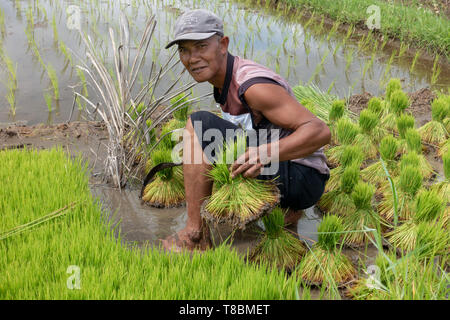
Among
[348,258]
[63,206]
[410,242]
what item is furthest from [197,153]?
[410,242]

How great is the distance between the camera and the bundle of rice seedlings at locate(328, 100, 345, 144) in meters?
3.65

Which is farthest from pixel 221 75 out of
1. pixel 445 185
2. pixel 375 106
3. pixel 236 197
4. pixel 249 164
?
pixel 375 106

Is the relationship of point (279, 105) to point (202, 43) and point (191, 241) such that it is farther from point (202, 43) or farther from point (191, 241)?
point (191, 241)

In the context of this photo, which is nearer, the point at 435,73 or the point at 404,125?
the point at 404,125

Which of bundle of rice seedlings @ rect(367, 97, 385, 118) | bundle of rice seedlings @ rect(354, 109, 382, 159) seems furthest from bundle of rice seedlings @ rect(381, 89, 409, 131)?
bundle of rice seedlings @ rect(354, 109, 382, 159)

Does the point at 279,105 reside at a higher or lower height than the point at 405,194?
higher

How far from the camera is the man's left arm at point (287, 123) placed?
222 centimetres

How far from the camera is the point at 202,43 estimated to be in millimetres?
2348

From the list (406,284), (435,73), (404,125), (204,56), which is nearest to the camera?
(406,284)

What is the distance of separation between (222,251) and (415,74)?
15.1ft

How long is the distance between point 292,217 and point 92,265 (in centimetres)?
120

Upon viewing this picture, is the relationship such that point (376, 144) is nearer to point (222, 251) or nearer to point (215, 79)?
point (215, 79)

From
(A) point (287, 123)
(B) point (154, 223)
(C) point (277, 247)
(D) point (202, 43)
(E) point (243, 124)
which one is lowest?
(B) point (154, 223)

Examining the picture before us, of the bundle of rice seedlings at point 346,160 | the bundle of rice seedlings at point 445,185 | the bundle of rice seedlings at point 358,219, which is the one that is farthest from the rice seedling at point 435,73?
the bundle of rice seedlings at point 358,219
